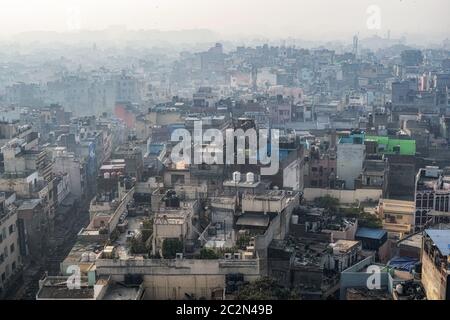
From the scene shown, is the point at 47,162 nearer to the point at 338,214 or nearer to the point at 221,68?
the point at 338,214

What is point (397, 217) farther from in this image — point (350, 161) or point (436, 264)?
point (436, 264)

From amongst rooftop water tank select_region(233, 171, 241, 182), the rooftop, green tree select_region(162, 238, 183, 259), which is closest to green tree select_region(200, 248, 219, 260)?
green tree select_region(162, 238, 183, 259)

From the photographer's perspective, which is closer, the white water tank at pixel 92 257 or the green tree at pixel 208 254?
the green tree at pixel 208 254

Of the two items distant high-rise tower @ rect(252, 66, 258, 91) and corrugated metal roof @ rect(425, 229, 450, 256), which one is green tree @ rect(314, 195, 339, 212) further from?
distant high-rise tower @ rect(252, 66, 258, 91)

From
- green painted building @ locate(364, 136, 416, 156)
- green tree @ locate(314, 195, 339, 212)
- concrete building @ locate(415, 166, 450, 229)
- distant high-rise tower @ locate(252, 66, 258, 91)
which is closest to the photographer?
concrete building @ locate(415, 166, 450, 229)

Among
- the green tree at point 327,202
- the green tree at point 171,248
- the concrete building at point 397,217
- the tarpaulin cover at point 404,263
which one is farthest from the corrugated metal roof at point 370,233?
the green tree at point 171,248

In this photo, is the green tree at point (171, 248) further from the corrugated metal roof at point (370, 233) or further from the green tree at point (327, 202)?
the green tree at point (327, 202)

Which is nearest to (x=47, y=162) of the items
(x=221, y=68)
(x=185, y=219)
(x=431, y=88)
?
(x=185, y=219)
